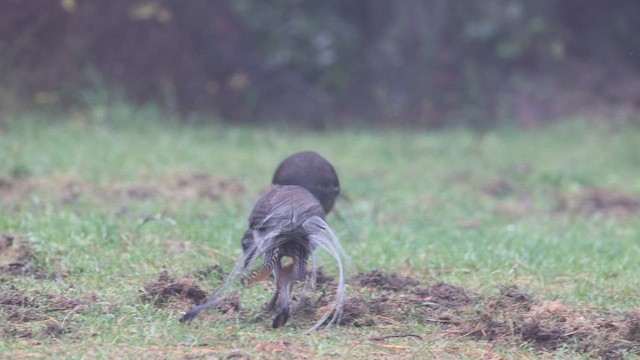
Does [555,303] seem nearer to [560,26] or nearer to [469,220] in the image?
[469,220]

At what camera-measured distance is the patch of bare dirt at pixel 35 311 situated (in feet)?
12.6

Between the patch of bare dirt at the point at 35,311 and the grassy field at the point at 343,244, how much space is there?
0.01 metres

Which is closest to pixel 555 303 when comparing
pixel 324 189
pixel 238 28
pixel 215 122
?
pixel 324 189

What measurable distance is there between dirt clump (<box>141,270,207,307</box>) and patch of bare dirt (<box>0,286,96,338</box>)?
272 mm

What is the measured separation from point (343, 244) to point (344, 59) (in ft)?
24.4

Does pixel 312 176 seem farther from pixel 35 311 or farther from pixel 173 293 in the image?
pixel 35 311

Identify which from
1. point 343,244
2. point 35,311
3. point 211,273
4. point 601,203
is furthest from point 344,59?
point 35,311

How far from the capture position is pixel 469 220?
736 cm

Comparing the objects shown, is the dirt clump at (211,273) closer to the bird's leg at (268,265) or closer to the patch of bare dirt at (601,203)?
the bird's leg at (268,265)

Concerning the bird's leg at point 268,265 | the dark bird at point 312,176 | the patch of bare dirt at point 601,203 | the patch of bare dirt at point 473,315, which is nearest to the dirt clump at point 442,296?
the patch of bare dirt at point 473,315

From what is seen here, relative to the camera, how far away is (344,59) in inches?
515

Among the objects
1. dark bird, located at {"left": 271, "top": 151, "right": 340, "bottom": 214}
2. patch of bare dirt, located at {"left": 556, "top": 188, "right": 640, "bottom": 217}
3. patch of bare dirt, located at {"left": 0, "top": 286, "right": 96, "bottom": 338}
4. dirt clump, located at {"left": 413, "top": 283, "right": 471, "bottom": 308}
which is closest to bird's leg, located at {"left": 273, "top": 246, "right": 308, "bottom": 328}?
dirt clump, located at {"left": 413, "top": 283, "right": 471, "bottom": 308}

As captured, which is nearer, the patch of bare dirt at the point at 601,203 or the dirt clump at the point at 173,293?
the dirt clump at the point at 173,293

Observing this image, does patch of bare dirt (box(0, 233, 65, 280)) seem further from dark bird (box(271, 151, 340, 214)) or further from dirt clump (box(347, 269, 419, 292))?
dirt clump (box(347, 269, 419, 292))
